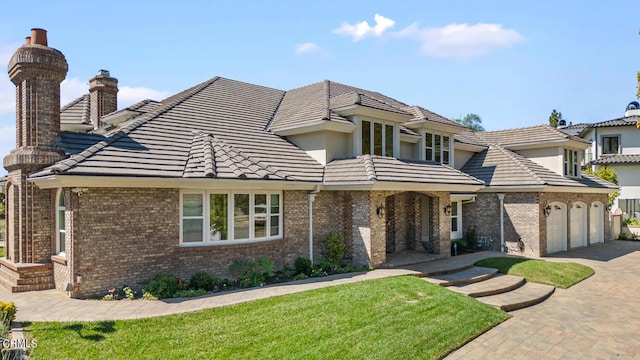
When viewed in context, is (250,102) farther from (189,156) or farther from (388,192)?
(388,192)

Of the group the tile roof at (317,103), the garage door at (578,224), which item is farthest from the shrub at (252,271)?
the garage door at (578,224)

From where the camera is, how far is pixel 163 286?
1012cm

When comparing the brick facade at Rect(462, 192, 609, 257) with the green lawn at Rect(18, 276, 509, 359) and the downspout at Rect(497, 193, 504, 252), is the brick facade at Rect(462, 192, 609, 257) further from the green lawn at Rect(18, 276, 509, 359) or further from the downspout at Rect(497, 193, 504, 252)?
the green lawn at Rect(18, 276, 509, 359)

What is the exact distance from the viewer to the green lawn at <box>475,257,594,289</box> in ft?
46.6

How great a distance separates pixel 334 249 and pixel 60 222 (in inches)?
337

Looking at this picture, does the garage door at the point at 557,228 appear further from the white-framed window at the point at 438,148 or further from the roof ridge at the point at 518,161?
the white-framed window at the point at 438,148

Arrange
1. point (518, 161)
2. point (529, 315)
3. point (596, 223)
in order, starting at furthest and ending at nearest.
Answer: point (596, 223), point (518, 161), point (529, 315)

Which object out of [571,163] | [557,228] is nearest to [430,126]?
[557,228]

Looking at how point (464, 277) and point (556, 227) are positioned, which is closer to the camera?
point (464, 277)

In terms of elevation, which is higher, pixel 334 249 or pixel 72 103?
pixel 72 103

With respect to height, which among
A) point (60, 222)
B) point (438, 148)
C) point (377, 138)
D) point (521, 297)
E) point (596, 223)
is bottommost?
point (521, 297)

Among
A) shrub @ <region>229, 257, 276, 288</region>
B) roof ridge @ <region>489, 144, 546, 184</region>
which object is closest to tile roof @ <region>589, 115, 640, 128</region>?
roof ridge @ <region>489, 144, 546, 184</region>

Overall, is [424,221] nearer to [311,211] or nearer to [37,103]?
[311,211]

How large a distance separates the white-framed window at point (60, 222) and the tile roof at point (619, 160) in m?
37.8
